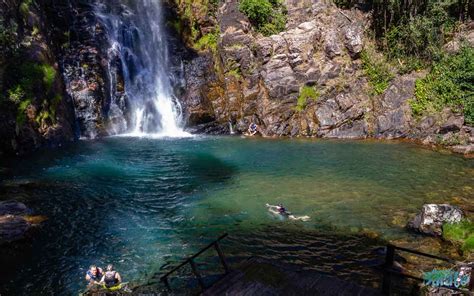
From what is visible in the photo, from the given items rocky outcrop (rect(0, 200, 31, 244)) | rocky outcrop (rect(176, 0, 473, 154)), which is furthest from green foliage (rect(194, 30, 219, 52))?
rocky outcrop (rect(0, 200, 31, 244))

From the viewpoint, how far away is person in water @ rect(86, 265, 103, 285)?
12.9 m

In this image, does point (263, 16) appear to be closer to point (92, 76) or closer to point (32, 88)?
point (92, 76)

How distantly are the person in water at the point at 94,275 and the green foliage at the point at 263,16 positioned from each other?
1324 inches

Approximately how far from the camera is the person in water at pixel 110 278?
499 inches

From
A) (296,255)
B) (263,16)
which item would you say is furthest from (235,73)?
(296,255)

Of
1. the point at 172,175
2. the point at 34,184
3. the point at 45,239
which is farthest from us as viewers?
the point at 172,175

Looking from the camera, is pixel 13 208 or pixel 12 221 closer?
pixel 12 221

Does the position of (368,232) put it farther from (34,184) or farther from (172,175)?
(34,184)

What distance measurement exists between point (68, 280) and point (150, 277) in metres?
2.86

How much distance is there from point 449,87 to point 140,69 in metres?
30.4

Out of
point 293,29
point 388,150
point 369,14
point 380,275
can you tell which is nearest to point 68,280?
point 380,275

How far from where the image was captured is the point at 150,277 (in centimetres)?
1344

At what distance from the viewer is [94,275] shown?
12.9 m

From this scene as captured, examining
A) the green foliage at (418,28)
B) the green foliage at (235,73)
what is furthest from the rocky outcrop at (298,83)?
the green foliage at (418,28)
